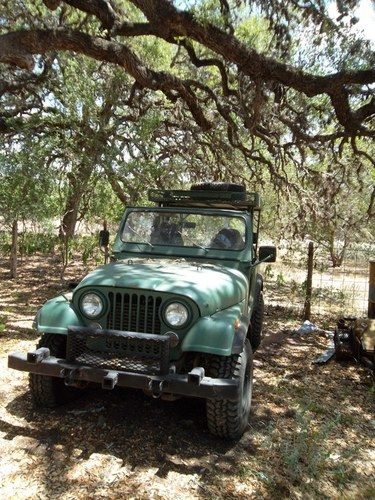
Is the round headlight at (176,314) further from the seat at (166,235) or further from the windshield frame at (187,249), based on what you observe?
the seat at (166,235)

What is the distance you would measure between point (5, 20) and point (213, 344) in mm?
9005

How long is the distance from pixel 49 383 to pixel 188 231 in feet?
7.42

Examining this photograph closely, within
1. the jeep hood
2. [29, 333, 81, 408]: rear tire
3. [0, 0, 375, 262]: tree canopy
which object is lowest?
[29, 333, 81, 408]: rear tire

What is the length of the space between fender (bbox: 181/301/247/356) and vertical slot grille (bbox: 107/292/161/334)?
31 cm

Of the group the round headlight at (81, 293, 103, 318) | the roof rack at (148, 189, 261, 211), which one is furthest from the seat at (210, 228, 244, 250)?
the round headlight at (81, 293, 103, 318)

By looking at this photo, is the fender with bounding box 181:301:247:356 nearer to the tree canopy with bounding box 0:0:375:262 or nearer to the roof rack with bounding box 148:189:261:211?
the roof rack with bounding box 148:189:261:211

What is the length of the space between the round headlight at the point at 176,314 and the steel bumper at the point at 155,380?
429mm

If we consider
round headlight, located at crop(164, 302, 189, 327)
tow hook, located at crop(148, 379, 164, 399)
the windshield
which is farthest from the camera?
the windshield

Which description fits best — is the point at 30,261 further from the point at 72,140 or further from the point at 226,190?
the point at 226,190

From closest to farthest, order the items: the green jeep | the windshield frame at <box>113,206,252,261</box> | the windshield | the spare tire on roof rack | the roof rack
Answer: the green jeep
the windshield frame at <box>113,206,252,261</box>
the windshield
the roof rack
the spare tire on roof rack

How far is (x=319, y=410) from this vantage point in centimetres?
460

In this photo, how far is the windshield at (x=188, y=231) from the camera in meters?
5.24

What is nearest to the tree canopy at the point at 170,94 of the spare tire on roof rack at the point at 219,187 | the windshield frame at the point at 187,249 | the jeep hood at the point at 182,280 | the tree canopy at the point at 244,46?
the tree canopy at the point at 244,46

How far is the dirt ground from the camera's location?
3.16 meters
